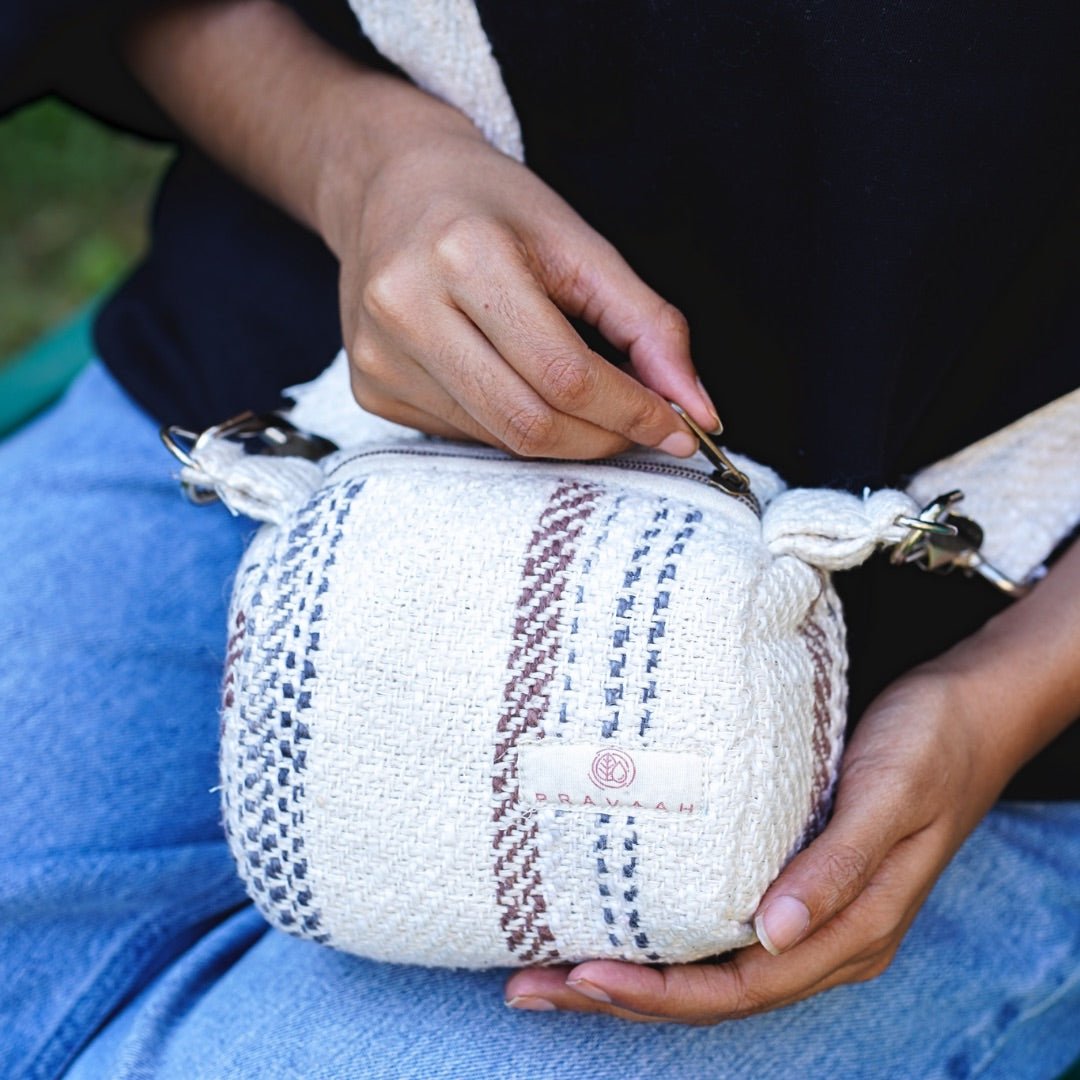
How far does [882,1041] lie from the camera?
0.81m

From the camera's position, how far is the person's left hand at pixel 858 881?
0.67 m

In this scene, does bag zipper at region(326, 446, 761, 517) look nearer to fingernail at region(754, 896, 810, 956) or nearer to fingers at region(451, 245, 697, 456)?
fingers at region(451, 245, 697, 456)

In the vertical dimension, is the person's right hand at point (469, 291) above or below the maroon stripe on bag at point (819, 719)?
above

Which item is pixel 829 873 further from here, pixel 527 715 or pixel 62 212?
pixel 62 212

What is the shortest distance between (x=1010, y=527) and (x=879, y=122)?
29 cm

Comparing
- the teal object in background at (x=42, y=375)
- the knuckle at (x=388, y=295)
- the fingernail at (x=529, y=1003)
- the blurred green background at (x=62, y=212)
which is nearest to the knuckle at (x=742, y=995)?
the fingernail at (x=529, y=1003)

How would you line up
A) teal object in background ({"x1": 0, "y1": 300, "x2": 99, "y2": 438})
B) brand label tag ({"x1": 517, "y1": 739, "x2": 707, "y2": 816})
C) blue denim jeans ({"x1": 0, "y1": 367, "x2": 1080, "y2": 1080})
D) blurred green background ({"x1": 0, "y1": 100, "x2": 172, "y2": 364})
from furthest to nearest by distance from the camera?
1. blurred green background ({"x1": 0, "y1": 100, "x2": 172, "y2": 364})
2. teal object in background ({"x1": 0, "y1": 300, "x2": 99, "y2": 438})
3. blue denim jeans ({"x1": 0, "y1": 367, "x2": 1080, "y2": 1080})
4. brand label tag ({"x1": 517, "y1": 739, "x2": 707, "y2": 816})

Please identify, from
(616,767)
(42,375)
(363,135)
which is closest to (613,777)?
(616,767)

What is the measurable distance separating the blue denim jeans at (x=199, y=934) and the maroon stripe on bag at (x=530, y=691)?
15cm

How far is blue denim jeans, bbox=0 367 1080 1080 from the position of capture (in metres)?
0.77

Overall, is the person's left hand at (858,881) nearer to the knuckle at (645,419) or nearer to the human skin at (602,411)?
the human skin at (602,411)

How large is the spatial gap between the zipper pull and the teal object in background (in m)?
0.89

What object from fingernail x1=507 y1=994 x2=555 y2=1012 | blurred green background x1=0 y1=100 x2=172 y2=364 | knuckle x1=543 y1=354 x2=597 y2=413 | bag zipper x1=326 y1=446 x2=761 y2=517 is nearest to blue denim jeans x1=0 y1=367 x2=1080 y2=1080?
fingernail x1=507 y1=994 x2=555 y2=1012

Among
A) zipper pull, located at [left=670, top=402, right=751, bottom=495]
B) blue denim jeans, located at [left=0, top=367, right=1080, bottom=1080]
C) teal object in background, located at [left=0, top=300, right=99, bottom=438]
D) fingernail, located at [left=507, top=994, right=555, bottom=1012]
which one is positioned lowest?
teal object in background, located at [left=0, top=300, right=99, bottom=438]
